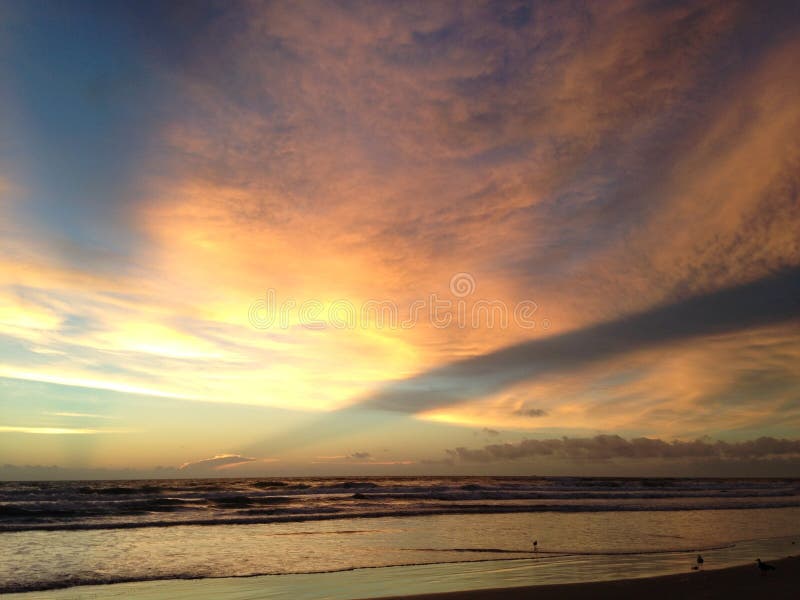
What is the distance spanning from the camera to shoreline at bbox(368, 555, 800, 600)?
1217 cm

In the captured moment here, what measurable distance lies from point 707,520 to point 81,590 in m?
30.2

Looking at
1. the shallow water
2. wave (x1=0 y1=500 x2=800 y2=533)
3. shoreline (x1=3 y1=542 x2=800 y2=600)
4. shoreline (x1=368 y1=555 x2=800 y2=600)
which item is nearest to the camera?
shoreline (x1=368 y1=555 x2=800 y2=600)

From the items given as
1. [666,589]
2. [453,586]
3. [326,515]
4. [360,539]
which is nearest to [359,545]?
[360,539]

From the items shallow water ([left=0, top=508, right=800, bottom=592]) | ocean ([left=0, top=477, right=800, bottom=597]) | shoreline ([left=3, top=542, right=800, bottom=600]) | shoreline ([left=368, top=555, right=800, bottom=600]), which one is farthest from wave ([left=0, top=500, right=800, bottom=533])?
shoreline ([left=368, top=555, right=800, bottom=600])

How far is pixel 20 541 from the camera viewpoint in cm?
2227

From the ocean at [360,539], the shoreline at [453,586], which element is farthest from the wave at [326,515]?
the shoreline at [453,586]

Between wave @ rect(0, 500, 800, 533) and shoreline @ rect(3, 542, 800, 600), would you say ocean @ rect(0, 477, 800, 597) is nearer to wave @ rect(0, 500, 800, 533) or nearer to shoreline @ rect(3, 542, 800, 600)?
wave @ rect(0, 500, 800, 533)

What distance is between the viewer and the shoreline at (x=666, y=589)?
12.2 m

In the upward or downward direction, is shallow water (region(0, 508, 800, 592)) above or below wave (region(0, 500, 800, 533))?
below

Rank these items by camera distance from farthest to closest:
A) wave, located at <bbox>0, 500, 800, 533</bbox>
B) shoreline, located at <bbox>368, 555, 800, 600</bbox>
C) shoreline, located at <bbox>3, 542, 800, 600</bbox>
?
wave, located at <bbox>0, 500, 800, 533</bbox> → shoreline, located at <bbox>3, 542, 800, 600</bbox> → shoreline, located at <bbox>368, 555, 800, 600</bbox>

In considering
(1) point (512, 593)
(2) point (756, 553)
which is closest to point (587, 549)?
(2) point (756, 553)

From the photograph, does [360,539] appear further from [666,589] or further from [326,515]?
[666,589]

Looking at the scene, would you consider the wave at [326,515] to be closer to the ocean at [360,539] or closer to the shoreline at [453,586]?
the ocean at [360,539]

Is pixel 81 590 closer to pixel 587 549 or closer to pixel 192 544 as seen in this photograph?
pixel 192 544
